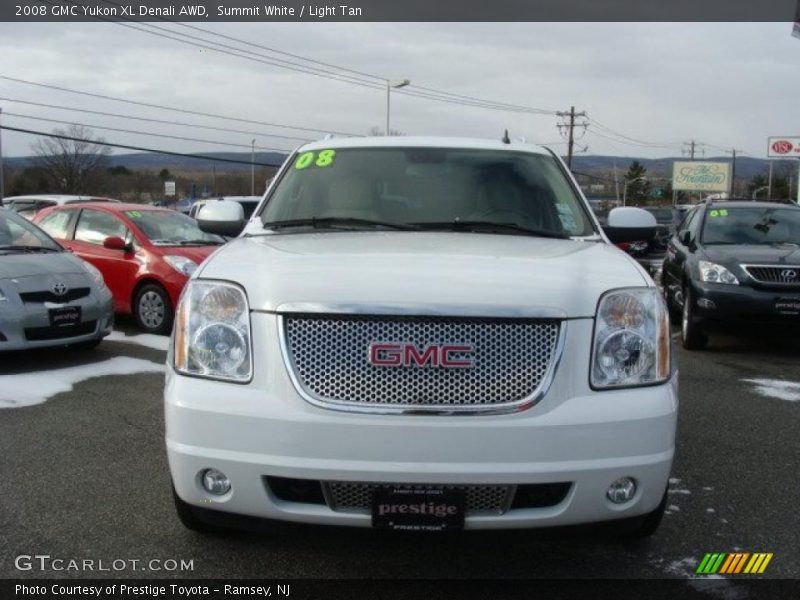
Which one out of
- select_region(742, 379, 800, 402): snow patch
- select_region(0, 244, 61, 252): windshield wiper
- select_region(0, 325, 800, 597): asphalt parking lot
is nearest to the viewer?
select_region(0, 325, 800, 597): asphalt parking lot

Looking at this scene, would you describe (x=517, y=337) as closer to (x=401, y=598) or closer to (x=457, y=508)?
(x=457, y=508)

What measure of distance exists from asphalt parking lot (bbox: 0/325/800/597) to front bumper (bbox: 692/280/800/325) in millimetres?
1842

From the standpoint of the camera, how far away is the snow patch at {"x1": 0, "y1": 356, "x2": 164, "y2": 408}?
600 cm

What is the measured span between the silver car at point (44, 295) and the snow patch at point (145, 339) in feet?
2.62

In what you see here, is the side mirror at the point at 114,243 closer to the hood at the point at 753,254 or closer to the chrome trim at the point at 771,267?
the hood at the point at 753,254

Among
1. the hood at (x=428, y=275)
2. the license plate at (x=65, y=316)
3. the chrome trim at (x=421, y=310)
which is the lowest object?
the license plate at (x=65, y=316)

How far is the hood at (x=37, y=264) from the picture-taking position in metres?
7.18

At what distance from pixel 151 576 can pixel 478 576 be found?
48.9 inches

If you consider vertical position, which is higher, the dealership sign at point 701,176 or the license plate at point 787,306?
the dealership sign at point 701,176

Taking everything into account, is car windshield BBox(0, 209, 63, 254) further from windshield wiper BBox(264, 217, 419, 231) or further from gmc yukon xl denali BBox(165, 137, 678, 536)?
gmc yukon xl denali BBox(165, 137, 678, 536)

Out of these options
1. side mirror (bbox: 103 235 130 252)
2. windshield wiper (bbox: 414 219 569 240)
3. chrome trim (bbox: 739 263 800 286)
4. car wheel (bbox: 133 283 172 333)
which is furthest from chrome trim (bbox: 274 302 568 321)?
side mirror (bbox: 103 235 130 252)

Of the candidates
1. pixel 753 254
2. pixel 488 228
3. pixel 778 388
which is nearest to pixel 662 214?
pixel 753 254

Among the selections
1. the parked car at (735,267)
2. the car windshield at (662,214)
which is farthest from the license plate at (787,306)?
the car windshield at (662,214)

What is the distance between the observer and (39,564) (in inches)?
126
